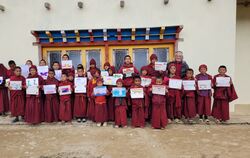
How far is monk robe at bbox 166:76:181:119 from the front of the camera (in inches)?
223

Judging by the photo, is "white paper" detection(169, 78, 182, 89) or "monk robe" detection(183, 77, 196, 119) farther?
"monk robe" detection(183, 77, 196, 119)

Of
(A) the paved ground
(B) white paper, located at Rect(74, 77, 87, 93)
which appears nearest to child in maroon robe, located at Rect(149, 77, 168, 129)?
(A) the paved ground

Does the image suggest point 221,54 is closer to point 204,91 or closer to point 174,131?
point 204,91

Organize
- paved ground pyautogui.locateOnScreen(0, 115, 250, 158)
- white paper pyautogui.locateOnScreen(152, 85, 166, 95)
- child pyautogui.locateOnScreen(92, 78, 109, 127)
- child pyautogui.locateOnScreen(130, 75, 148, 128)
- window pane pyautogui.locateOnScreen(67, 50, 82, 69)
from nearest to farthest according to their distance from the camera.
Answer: paved ground pyautogui.locateOnScreen(0, 115, 250, 158), white paper pyautogui.locateOnScreen(152, 85, 166, 95), child pyautogui.locateOnScreen(130, 75, 148, 128), child pyautogui.locateOnScreen(92, 78, 109, 127), window pane pyautogui.locateOnScreen(67, 50, 82, 69)

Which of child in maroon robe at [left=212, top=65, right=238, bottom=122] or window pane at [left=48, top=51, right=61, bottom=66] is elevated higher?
window pane at [left=48, top=51, right=61, bottom=66]

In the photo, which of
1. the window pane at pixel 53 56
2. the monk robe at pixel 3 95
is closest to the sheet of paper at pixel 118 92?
the window pane at pixel 53 56

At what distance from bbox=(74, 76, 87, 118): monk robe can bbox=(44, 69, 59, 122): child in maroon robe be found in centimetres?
45

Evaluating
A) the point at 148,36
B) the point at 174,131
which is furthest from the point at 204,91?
the point at 148,36

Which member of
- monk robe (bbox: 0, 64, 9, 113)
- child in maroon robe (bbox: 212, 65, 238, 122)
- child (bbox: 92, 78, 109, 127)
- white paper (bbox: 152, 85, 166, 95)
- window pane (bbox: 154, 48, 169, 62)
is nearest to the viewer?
white paper (bbox: 152, 85, 166, 95)

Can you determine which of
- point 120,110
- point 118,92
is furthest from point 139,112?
point 118,92

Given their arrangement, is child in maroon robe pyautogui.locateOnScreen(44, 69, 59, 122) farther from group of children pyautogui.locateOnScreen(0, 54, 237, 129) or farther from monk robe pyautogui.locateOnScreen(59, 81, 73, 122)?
monk robe pyautogui.locateOnScreen(59, 81, 73, 122)

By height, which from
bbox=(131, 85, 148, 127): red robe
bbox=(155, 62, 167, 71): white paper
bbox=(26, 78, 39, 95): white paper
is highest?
bbox=(155, 62, 167, 71): white paper

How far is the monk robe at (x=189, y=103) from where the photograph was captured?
5.72m

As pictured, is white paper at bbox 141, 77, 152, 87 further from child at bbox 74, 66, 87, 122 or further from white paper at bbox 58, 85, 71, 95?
white paper at bbox 58, 85, 71, 95
